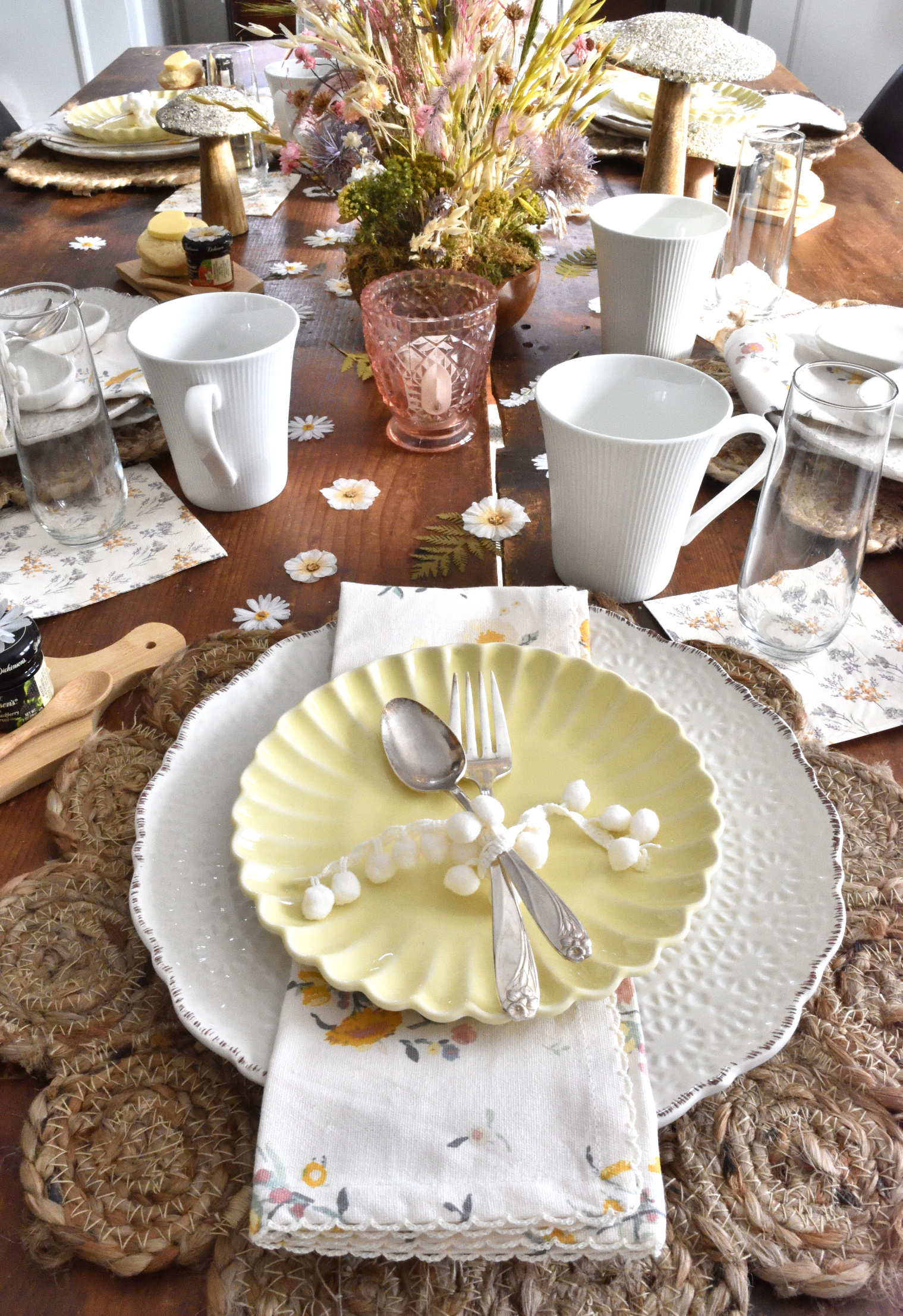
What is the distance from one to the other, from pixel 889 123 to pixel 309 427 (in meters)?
1.47

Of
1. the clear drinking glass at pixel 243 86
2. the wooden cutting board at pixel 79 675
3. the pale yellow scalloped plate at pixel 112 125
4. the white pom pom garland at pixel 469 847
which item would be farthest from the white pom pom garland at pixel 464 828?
the pale yellow scalloped plate at pixel 112 125

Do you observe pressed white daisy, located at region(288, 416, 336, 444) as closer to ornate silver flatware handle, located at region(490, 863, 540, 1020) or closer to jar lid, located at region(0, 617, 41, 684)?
jar lid, located at region(0, 617, 41, 684)

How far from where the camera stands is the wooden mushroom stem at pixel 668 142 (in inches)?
40.1

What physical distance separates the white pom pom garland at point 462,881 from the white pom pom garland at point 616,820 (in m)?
0.07

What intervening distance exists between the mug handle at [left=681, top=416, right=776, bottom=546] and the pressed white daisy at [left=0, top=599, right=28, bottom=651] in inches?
16.1

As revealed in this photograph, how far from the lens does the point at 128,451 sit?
78cm

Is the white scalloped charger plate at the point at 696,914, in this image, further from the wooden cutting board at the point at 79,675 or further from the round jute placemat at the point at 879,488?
the round jute placemat at the point at 879,488

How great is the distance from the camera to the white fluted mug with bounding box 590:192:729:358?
80cm

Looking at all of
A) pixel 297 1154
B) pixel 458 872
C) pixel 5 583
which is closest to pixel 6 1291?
pixel 297 1154

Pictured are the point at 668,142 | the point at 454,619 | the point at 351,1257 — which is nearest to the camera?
the point at 351,1257

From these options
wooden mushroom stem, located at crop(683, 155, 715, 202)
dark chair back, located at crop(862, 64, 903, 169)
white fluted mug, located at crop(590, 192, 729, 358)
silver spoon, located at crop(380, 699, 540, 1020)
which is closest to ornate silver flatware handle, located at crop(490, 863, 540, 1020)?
silver spoon, located at crop(380, 699, 540, 1020)

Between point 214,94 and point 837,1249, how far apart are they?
1225 millimetres

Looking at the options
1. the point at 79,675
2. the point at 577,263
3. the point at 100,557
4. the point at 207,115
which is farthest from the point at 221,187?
the point at 79,675

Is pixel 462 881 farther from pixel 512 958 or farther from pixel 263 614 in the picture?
pixel 263 614
